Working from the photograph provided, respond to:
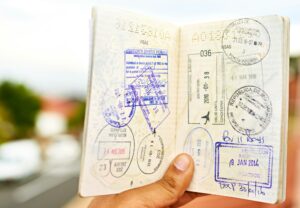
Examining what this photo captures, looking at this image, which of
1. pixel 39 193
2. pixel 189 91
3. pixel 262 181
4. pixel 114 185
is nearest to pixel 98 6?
pixel 189 91

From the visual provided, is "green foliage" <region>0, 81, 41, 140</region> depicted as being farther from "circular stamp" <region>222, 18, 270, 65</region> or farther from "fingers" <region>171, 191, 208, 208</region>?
"circular stamp" <region>222, 18, 270, 65</region>

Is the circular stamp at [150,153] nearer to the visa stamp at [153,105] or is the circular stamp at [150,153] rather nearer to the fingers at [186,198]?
the visa stamp at [153,105]

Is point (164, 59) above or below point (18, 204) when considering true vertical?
above

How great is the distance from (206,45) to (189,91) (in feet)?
0.46

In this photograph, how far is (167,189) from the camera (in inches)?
51.9

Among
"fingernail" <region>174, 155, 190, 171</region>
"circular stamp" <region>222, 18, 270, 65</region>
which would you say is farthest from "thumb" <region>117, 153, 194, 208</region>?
"circular stamp" <region>222, 18, 270, 65</region>

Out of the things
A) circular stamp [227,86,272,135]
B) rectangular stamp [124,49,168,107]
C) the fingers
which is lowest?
the fingers

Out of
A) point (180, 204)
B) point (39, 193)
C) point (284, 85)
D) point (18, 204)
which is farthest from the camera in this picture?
point (39, 193)

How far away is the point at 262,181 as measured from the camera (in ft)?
3.94

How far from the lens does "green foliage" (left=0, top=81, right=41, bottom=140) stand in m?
18.8

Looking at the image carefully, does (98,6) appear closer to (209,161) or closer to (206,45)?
(206,45)

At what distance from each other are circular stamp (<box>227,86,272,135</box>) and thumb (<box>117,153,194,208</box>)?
0.60 feet

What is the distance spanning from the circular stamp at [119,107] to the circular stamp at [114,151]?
2cm

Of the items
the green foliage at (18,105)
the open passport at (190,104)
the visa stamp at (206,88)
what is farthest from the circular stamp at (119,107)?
the green foliage at (18,105)
